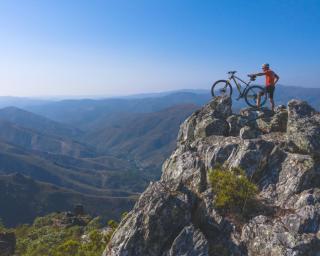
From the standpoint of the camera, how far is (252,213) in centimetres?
2388

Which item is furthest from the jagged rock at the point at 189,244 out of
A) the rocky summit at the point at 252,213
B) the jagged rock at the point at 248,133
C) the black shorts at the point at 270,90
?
the black shorts at the point at 270,90

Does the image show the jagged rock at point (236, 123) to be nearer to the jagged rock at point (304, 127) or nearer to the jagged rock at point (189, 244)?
the jagged rock at point (304, 127)

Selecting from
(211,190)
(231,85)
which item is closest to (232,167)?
(211,190)

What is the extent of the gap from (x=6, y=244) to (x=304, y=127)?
147ft

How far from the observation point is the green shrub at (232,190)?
24375mm

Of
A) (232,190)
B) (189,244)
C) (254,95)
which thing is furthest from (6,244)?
(232,190)

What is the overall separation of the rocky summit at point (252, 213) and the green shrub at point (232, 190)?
0.62m

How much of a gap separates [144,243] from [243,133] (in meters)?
15.1

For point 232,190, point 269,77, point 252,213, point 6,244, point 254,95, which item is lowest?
point 6,244

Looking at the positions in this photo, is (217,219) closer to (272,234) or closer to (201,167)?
(272,234)

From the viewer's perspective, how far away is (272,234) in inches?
809

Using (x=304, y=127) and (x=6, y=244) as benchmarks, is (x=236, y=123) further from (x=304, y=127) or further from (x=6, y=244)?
(x=6, y=244)

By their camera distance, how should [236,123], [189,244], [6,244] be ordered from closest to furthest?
1. [189,244]
2. [236,123]
3. [6,244]

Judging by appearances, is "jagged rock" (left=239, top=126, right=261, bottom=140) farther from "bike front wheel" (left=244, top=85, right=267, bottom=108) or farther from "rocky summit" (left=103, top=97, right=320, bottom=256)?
"bike front wheel" (left=244, top=85, right=267, bottom=108)
